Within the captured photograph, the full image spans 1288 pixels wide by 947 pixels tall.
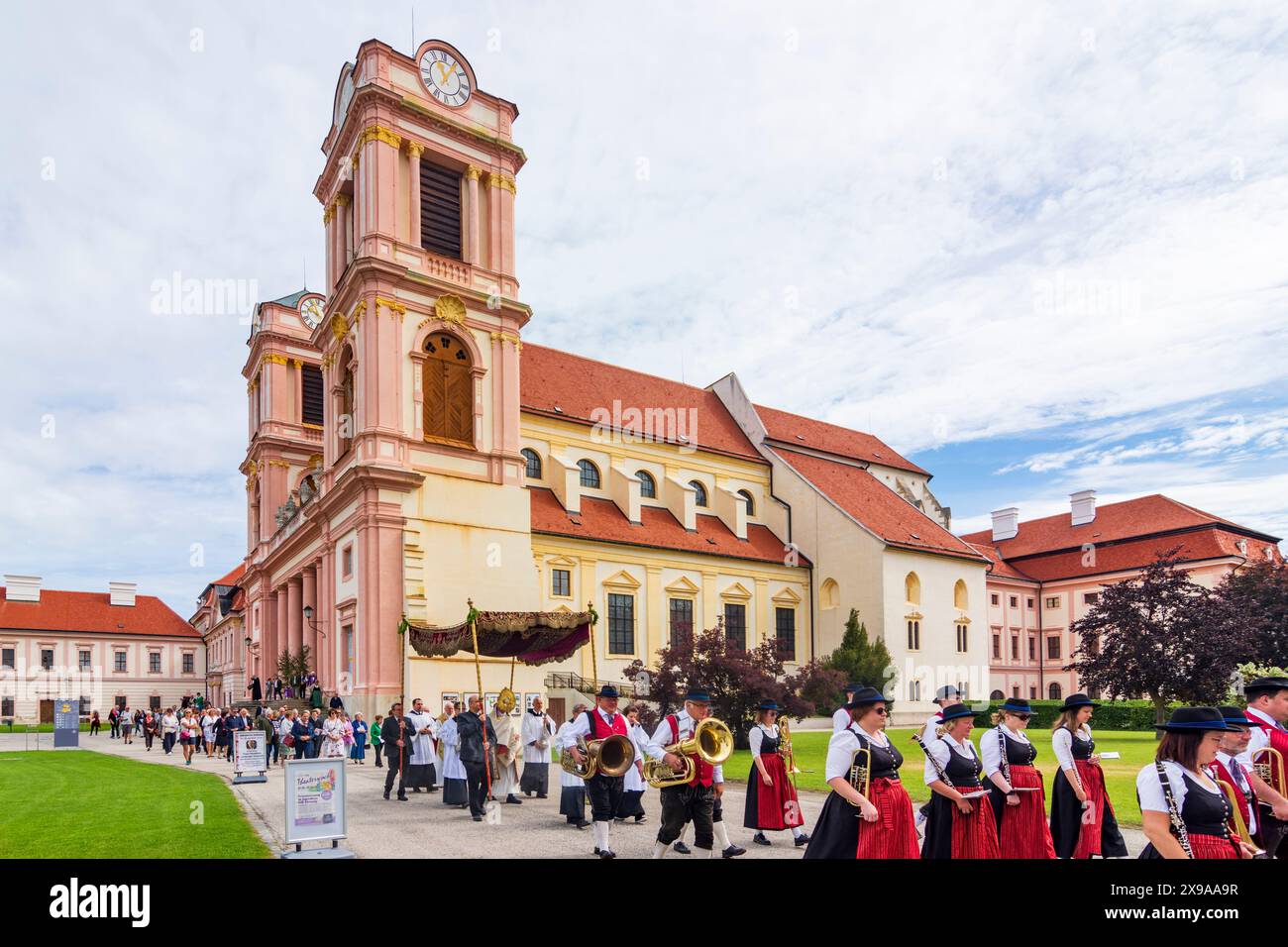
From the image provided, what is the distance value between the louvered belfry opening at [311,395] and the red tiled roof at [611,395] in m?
14.5

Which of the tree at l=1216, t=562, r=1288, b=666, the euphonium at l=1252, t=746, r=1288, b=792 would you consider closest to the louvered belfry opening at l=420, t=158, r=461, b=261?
the euphonium at l=1252, t=746, r=1288, b=792

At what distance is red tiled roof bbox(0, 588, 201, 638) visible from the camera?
73.2 m

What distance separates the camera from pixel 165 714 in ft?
115

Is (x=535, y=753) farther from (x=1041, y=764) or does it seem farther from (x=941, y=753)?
(x=1041, y=764)

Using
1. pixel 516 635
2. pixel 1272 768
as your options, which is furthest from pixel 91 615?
pixel 1272 768

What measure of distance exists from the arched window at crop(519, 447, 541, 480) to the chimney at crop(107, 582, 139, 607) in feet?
183

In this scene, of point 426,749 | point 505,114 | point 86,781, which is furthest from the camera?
point 505,114

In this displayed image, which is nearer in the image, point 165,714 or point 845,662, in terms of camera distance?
point 165,714

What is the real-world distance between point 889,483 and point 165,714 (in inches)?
1569

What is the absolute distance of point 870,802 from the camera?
6.94 metres

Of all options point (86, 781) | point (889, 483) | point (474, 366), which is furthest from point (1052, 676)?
point (86, 781)

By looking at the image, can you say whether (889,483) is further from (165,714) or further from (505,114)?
(165,714)

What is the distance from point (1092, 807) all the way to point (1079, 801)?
409mm
